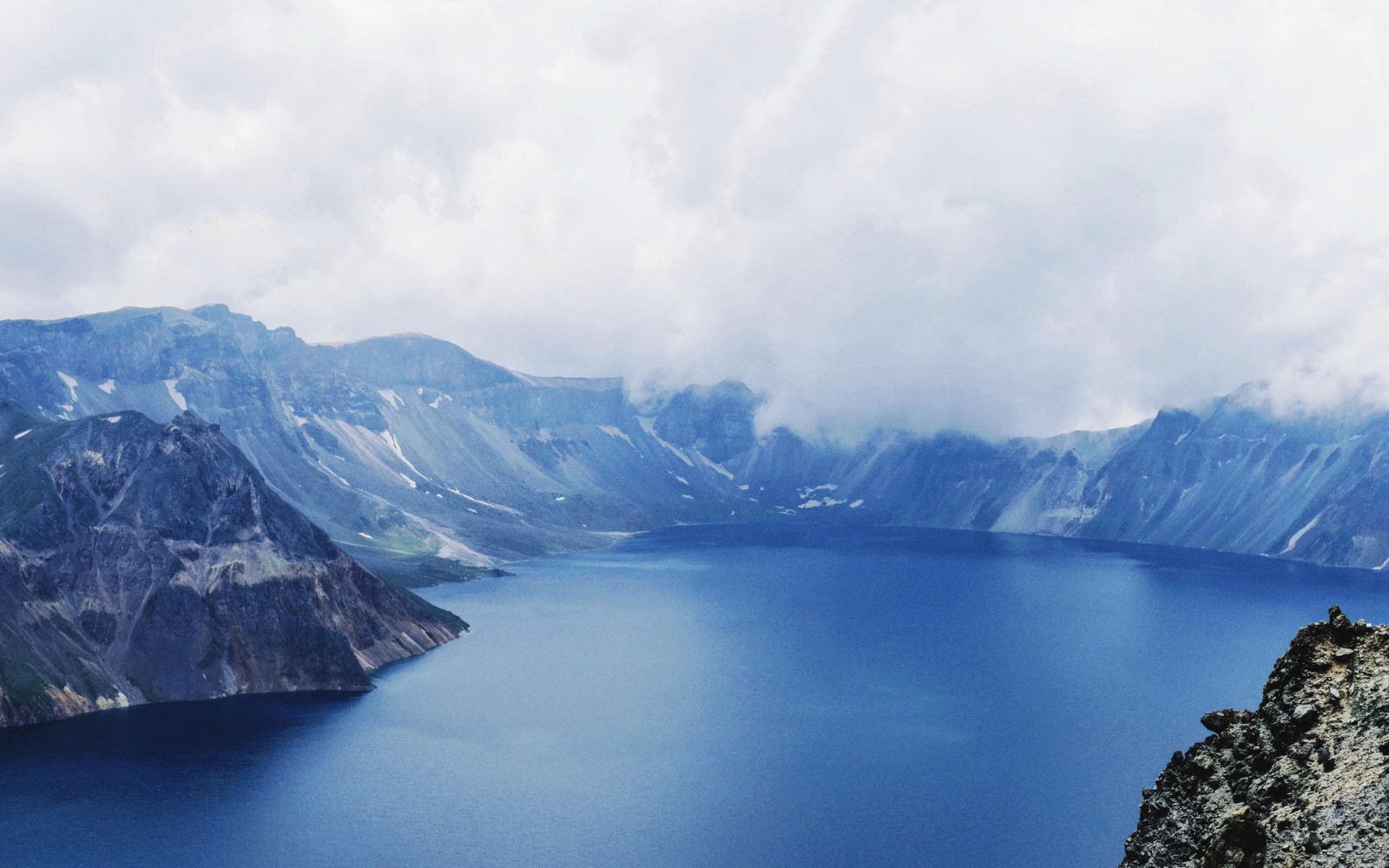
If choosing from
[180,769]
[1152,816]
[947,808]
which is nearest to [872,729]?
[947,808]

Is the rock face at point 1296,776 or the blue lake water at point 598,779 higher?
the rock face at point 1296,776

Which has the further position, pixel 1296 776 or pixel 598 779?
pixel 598 779

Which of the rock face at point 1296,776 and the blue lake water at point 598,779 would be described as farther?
the blue lake water at point 598,779

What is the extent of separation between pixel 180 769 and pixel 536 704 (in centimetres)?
5930

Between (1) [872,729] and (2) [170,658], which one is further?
(2) [170,658]

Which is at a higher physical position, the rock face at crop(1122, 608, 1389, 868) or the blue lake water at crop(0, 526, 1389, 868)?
the rock face at crop(1122, 608, 1389, 868)

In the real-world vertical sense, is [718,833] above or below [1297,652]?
below

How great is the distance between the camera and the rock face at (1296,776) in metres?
24.5

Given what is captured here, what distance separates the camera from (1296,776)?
27.0 metres

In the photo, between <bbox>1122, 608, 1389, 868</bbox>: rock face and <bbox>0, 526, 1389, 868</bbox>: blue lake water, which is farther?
<bbox>0, 526, 1389, 868</bbox>: blue lake water

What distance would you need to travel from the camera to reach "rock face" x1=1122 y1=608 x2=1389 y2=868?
24547 millimetres

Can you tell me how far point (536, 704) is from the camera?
189500 millimetres

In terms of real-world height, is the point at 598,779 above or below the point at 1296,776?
below

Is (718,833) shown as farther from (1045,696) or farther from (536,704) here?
(1045,696)
